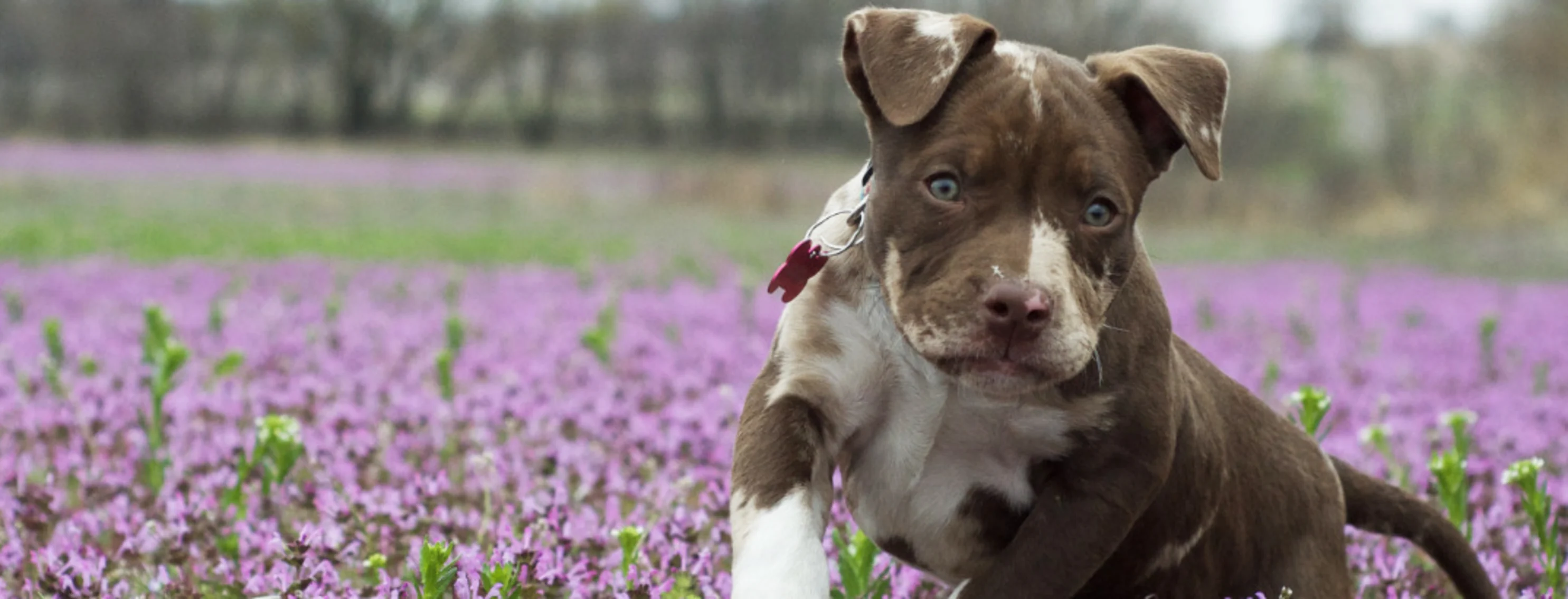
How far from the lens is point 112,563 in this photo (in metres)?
3.42

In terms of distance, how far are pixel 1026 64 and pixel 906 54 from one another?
0.89 feet

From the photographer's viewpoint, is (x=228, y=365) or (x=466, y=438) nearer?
(x=466, y=438)

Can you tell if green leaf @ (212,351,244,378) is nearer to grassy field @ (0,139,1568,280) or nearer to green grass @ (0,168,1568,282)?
green grass @ (0,168,1568,282)

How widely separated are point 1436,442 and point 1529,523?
1.38 m

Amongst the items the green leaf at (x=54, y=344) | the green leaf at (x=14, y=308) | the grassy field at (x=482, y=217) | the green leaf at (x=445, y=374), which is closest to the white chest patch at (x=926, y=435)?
the green leaf at (x=445, y=374)

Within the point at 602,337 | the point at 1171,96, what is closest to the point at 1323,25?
the point at 602,337

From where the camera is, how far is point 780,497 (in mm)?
2752

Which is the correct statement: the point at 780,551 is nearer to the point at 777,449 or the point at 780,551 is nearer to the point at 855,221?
the point at 777,449

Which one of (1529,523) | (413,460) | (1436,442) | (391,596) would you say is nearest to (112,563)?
(391,596)

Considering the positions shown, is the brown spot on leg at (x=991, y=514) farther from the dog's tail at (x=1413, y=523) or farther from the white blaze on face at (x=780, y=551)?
the dog's tail at (x=1413, y=523)

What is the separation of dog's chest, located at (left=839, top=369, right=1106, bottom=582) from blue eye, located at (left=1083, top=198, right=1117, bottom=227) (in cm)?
36

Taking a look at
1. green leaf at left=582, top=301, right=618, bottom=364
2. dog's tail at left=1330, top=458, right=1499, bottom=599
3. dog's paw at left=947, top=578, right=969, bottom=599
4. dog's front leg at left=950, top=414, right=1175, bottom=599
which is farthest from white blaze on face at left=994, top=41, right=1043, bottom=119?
green leaf at left=582, top=301, right=618, bottom=364

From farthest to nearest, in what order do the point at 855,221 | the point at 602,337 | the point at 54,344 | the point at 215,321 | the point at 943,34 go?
the point at 215,321 < the point at 602,337 < the point at 54,344 < the point at 855,221 < the point at 943,34

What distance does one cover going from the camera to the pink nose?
2.53 meters
